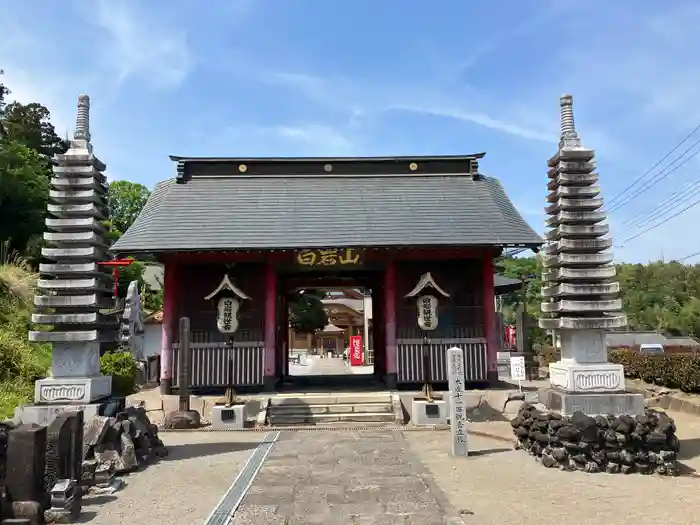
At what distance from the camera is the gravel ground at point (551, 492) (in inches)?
245

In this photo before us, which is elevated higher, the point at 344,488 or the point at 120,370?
the point at 120,370

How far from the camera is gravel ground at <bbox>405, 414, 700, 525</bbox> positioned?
6227 mm

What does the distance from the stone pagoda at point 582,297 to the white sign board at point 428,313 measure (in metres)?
3.94

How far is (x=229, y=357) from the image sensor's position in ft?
46.1

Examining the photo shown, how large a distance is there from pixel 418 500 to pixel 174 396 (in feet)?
30.9

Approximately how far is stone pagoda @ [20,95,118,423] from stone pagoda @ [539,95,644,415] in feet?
27.9

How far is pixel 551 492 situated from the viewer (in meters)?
7.25

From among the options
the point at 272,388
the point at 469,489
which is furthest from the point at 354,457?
the point at 272,388

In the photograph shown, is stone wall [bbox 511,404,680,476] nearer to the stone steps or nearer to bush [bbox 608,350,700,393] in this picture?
the stone steps

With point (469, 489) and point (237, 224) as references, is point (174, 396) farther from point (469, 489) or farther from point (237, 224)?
point (469, 489)

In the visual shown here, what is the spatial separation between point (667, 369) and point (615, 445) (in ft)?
33.2

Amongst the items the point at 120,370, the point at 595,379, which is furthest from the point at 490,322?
the point at 120,370

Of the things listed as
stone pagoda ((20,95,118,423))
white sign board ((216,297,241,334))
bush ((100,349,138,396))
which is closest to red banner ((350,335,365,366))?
bush ((100,349,138,396))

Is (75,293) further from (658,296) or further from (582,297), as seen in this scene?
(658,296)
